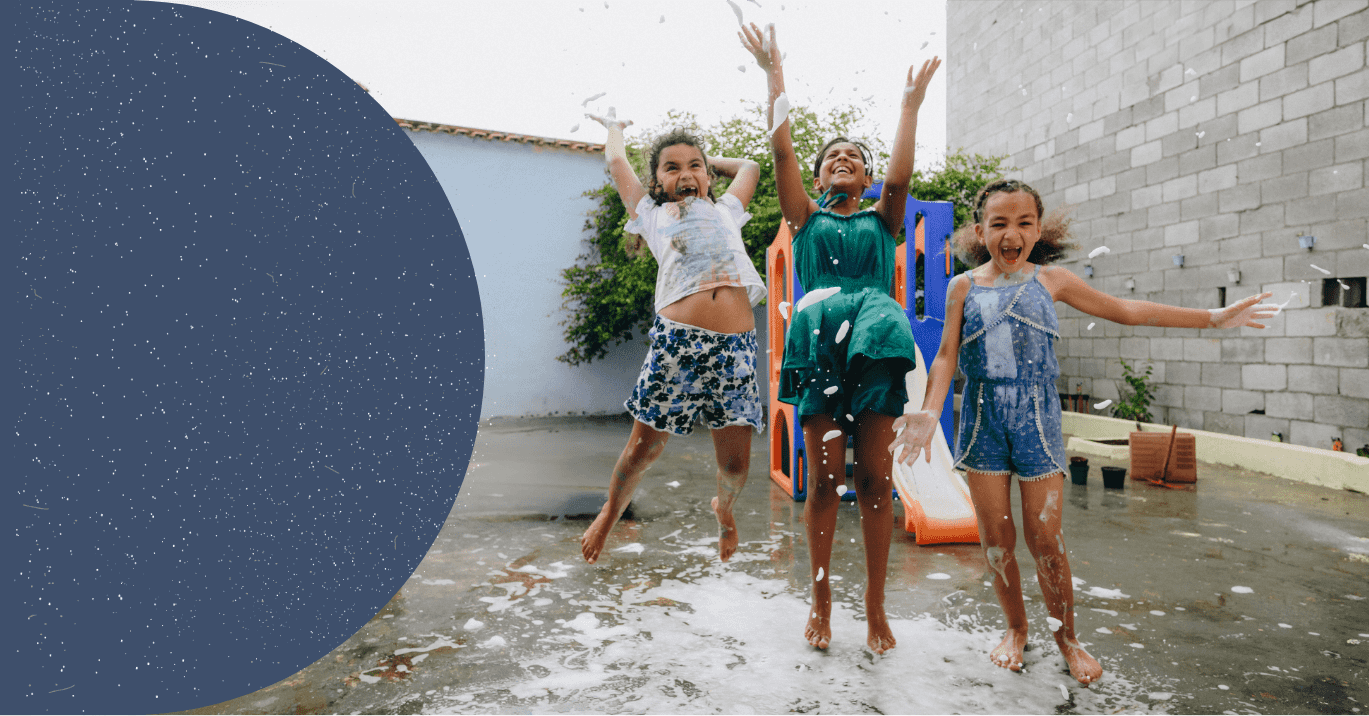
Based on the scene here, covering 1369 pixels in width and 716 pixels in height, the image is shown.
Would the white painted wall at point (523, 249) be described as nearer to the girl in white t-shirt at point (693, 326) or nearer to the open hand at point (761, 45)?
the girl in white t-shirt at point (693, 326)

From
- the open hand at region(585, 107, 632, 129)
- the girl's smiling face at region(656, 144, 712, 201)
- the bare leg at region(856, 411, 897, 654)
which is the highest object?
the open hand at region(585, 107, 632, 129)

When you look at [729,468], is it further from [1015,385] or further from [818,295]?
[1015,385]

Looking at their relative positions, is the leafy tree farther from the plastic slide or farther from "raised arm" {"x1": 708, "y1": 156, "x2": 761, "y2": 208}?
"raised arm" {"x1": 708, "y1": 156, "x2": 761, "y2": 208}

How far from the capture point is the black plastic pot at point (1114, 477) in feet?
18.7

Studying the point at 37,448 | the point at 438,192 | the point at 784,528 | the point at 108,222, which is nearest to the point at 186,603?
the point at 37,448

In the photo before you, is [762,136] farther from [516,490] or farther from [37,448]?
[37,448]

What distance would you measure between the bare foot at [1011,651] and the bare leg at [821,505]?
21.6 inches

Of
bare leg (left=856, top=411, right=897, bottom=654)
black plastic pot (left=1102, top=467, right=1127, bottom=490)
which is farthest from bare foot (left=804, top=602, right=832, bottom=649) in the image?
black plastic pot (left=1102, top=467, right=1127, bottom=490)

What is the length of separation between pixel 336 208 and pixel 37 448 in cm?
104

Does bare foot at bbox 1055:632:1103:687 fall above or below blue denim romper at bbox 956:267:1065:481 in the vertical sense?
below

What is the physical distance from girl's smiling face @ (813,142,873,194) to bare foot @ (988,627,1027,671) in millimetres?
1562

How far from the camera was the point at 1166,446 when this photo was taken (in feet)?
19.5

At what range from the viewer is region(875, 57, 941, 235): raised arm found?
7.27 ft

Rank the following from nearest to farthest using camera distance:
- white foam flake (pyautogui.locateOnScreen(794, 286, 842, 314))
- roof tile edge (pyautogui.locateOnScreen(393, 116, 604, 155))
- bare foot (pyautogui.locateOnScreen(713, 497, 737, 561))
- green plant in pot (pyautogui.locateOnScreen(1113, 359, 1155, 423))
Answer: white foam flake (pyautogui.locateOnScreen(794, 286, 842, 314)) → bare foot (pyautogui.locateOnScreen(713, 497, 737, 561)) → green plant in pot (pyautogui.locateOnScreen(1113, 359, 1155, 423)) → roof tile edge (pyautogui.locateOnScreen(393, 116, 604, 155))
